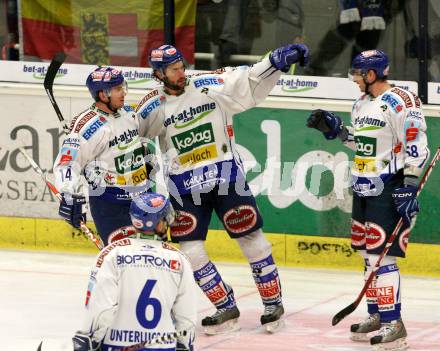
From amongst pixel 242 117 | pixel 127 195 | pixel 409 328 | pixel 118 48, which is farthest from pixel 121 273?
pixel 118 48

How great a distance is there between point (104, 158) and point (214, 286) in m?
1.06

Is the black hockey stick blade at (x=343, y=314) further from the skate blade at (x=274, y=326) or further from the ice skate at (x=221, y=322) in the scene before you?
the ice skate at (x=221, y=322)

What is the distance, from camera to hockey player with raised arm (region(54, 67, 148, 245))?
7914 millimetres

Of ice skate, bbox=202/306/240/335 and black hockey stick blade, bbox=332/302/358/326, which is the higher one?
black hockey stick blade, bbox=332/302/358/326

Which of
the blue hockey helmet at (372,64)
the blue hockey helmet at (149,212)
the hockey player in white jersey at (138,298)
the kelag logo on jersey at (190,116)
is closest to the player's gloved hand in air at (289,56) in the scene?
the blue hockey helmet at (372,64)

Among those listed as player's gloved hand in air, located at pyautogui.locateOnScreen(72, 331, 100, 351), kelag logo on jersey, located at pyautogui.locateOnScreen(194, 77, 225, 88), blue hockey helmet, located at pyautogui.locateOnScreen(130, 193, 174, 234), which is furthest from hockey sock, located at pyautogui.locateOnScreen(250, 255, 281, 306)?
player's gloved hand in air, located at pyautogui.locateOnScreen(72, 331, 100, 351)

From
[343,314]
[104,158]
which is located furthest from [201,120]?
[343,314]

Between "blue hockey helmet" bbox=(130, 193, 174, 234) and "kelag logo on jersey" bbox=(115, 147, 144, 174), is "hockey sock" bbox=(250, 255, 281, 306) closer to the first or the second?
"kelag logo on jersey" bbox=(115, 147, 144, 174)

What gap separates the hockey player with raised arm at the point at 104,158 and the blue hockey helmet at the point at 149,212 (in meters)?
1.90

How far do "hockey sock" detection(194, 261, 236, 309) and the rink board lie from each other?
2067mm

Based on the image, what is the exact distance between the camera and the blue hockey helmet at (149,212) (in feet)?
19.4

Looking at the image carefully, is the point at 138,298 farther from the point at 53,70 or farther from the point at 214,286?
the point at 53,70

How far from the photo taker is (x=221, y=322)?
8.34 m

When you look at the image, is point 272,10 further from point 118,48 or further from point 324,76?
point 118,48
